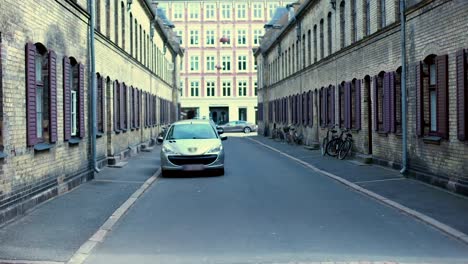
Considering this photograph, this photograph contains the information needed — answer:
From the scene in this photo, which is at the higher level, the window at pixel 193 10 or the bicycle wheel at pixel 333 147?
the window at pixel 193 10

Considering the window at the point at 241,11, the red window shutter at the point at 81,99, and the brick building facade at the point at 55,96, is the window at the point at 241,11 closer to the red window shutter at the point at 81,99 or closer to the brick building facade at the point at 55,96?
the brick building facade at the point at 55,96

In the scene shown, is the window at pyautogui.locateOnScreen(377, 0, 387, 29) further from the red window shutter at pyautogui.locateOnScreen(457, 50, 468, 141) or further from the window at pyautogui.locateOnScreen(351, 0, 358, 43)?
the red window shutter at pyautogui.locateOnScreen(457, 50, 468, 141)

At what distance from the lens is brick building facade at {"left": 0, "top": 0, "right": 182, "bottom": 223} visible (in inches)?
387

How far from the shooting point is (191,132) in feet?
60.9

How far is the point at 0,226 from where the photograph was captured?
8.88 metres

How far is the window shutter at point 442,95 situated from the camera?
13133mm

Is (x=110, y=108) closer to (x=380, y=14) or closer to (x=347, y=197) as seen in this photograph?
(x=380, y=14)

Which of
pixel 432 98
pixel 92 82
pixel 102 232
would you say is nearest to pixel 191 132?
pixel 92 82

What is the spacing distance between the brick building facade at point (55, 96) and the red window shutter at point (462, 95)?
806 cm

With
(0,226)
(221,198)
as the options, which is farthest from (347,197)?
(0,226)

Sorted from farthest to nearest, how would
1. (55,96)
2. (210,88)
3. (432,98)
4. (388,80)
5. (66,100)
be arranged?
1. (210,88)
2. (388,80)
3. (432,98)
4. (66,100)
5. (55,96)

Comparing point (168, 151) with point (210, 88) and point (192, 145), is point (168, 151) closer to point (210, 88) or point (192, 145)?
point (192, 145)

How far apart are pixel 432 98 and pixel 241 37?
231 ft

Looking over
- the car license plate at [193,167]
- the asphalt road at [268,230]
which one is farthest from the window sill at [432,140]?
the car license plate at [193,167]
